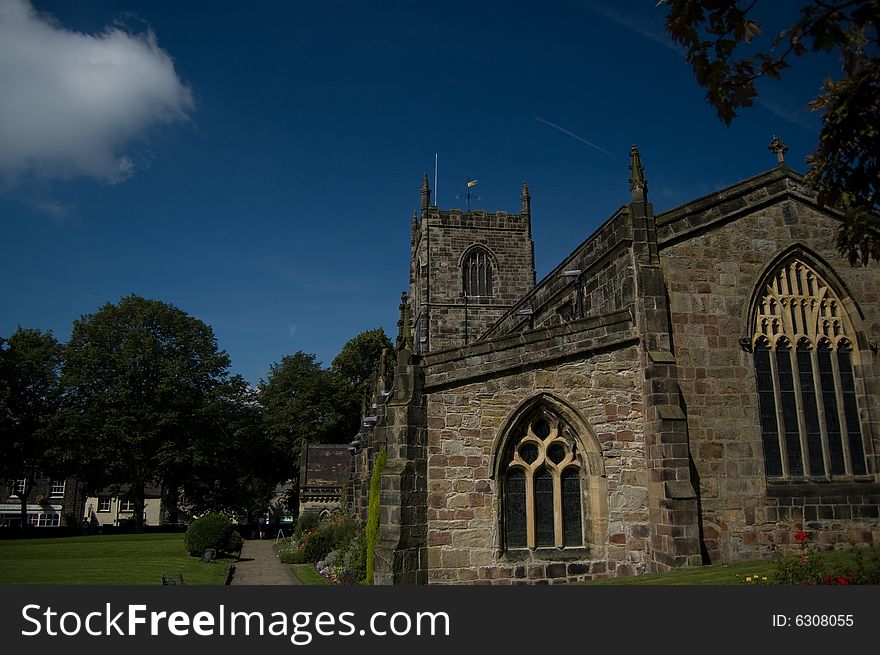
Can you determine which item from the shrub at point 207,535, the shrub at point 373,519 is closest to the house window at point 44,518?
the shrub at point 207,535

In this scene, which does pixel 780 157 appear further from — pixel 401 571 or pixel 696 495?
pixel 401 571

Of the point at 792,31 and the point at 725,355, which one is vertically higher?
the point at 792,31

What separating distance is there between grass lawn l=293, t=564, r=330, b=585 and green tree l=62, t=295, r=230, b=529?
1835 centimetres

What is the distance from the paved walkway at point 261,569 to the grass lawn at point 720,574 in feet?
41.2

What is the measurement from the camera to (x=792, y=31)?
635 cm

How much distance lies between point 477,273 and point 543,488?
36.3 m

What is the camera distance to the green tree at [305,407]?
53.6 meters

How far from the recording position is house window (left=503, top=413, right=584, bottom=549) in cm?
1438

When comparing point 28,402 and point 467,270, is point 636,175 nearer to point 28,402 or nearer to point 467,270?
point 467,270

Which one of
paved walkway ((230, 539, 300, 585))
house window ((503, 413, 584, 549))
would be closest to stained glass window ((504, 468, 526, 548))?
house window ((503, 413, 584, 549))

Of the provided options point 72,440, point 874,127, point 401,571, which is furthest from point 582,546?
point 72,440

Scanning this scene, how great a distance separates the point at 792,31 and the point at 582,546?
11.3 metres

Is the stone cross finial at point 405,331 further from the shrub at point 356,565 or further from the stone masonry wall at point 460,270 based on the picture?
the stone masonry wall at point 460,270

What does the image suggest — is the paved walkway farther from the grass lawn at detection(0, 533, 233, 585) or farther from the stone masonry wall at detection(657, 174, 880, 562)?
the stone masonry wall at detection(657, 174, 880, 562)
